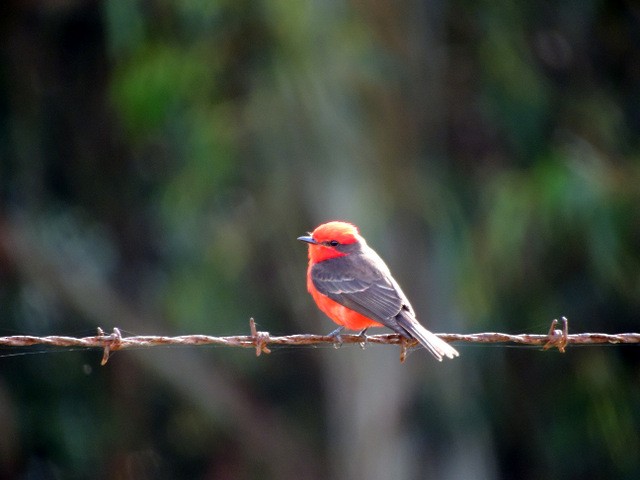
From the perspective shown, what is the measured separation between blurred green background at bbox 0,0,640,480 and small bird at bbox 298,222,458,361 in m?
4.63

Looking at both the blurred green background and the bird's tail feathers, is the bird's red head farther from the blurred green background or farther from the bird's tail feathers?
the blurred green background

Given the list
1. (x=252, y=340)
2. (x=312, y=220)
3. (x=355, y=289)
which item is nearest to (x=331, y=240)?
Answer: (x=355, y=289)

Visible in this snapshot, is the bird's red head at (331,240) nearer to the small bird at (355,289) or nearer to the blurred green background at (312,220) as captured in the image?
the small bird at (355,289)

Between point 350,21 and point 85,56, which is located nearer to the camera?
point 350,21

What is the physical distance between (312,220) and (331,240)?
17.8 feet

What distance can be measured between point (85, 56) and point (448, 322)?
558 centimetres

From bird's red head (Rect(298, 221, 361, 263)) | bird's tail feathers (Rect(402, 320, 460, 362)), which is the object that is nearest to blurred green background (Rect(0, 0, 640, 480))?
bird's red head (Rect(298, 221, 361, 263))

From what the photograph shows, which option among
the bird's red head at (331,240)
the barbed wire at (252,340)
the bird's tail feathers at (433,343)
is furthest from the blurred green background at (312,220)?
the barbed wire at (252,340)

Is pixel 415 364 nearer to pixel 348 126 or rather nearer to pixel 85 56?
pixel 348 126

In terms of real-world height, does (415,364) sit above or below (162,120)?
below

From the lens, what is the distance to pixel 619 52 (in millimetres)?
13148

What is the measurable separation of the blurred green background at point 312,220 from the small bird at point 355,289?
15.2 feet

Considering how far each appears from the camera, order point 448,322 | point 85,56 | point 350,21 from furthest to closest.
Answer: point 85,56
point 448,322
point 350,21

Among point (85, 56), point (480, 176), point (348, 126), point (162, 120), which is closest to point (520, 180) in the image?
point (480, 176)
